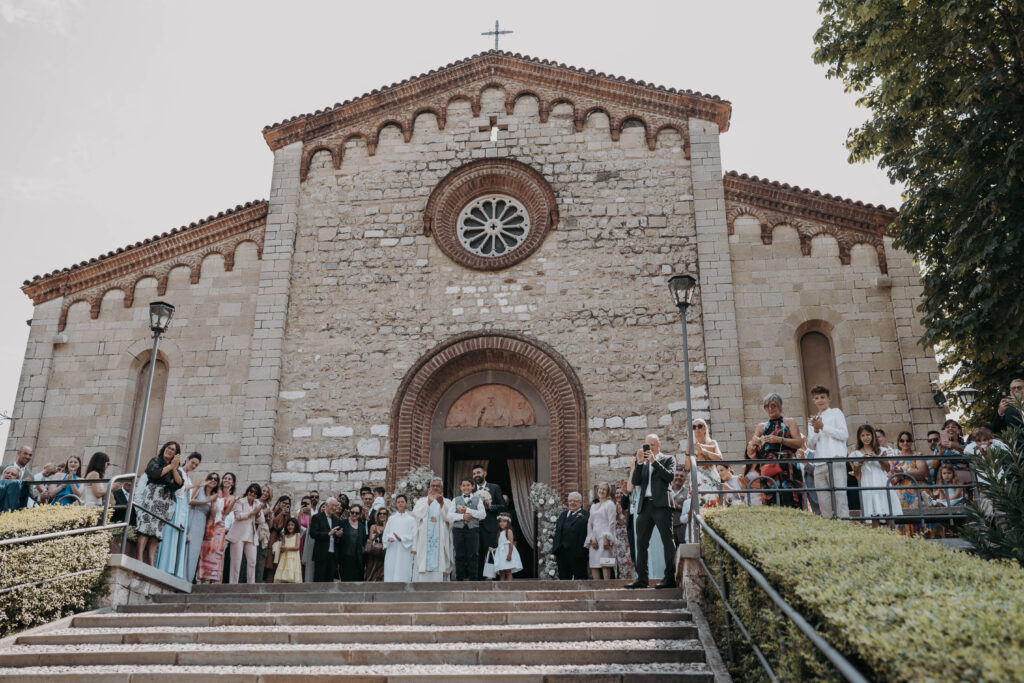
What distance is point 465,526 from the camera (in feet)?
41.7

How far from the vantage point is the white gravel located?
7793mm

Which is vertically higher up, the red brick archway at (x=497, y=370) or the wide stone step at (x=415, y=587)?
the red brick archway at (x=497, y=370)

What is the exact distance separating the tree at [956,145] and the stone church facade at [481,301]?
6.88 feet

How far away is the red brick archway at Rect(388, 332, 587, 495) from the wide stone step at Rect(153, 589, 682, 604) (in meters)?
4.69

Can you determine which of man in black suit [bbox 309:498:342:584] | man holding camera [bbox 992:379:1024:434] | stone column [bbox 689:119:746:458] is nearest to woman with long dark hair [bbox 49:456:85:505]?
man in black suit [bbox 309:498:342:584]

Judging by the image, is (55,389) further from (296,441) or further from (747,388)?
(747,388)

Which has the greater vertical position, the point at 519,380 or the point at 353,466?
the point at 519,380

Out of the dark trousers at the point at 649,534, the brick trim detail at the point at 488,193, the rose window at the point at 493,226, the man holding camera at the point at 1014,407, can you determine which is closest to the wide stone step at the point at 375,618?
the dark trousers at the point at 649,534

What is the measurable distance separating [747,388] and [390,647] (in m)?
9.25

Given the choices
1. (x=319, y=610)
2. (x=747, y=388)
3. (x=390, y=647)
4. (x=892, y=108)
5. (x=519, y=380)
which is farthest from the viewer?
(x=519, y=380)

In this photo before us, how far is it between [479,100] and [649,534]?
35.8 feet

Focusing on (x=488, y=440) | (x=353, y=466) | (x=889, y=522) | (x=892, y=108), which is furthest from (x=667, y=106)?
(x=889, y=522)

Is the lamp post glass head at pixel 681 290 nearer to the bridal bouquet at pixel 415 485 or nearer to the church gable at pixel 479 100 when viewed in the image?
the bridal bouquet at pixel 415 485

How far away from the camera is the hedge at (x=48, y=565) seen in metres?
8.67
